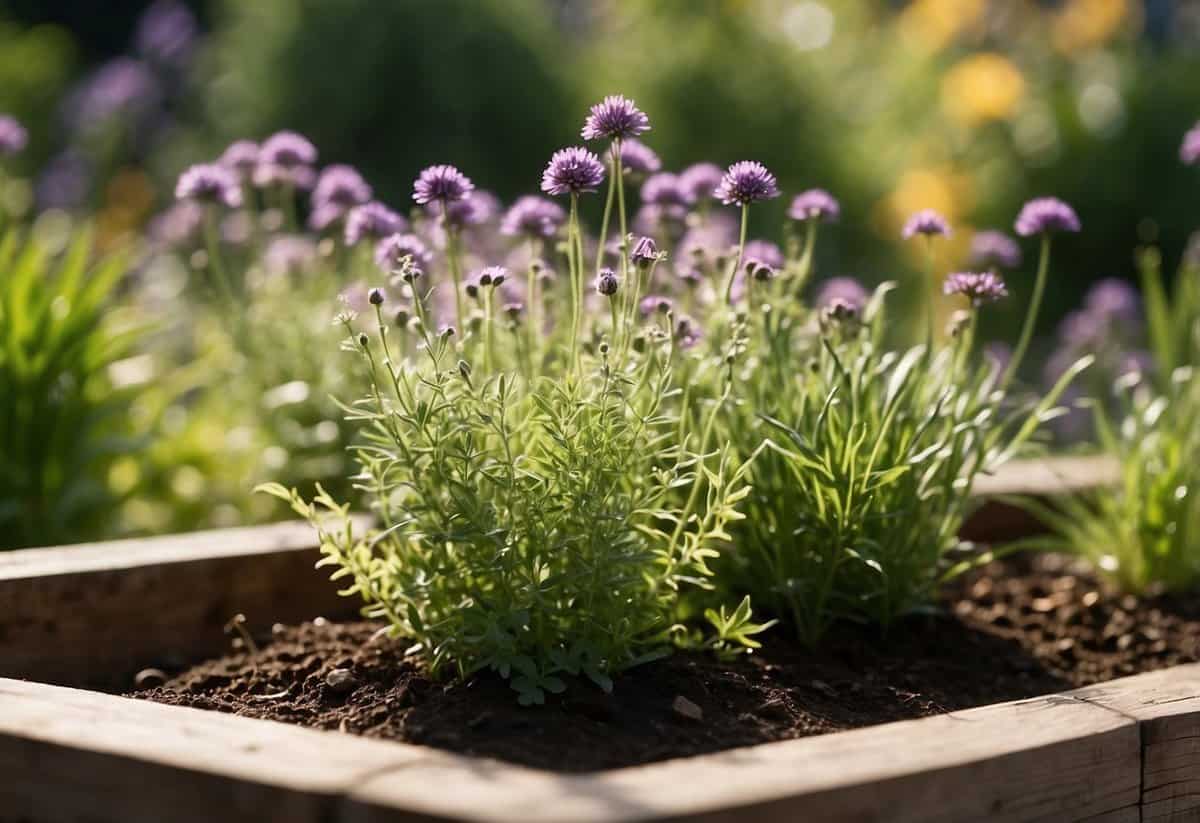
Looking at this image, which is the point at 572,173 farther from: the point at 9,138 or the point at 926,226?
the point at 9,138

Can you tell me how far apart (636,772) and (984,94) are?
644 centimetres

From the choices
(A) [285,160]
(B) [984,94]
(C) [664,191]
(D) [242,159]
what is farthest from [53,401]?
(B) [984,94]

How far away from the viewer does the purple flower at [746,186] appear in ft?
7.55

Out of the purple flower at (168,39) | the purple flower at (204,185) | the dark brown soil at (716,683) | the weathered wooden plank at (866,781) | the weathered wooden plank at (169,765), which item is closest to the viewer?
the weathered wooden plank at (866,781)

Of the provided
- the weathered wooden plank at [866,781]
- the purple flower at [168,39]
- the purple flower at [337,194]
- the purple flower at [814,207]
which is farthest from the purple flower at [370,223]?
the purple flower at [168,39]

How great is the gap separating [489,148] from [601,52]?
3.96ft

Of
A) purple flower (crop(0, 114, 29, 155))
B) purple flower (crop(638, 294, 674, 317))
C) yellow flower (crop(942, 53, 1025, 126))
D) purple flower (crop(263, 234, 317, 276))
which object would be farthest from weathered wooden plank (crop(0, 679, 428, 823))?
yellow flower (crop(942, 53, 1025, 126))

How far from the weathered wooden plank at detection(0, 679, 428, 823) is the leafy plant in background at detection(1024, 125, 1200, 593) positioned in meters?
1.81

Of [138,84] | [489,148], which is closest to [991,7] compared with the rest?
[489,148]

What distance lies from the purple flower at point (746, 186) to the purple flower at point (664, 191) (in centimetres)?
48

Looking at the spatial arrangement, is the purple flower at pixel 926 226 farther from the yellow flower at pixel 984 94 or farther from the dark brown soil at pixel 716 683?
the yellow flower at pixel 984 94

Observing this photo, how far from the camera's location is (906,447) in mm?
2646

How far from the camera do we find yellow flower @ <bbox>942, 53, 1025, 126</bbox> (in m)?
7.60

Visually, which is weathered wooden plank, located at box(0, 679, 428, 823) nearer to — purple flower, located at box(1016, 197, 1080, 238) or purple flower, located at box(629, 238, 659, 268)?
purple flower, located at box(629, 238, 659, 268)
